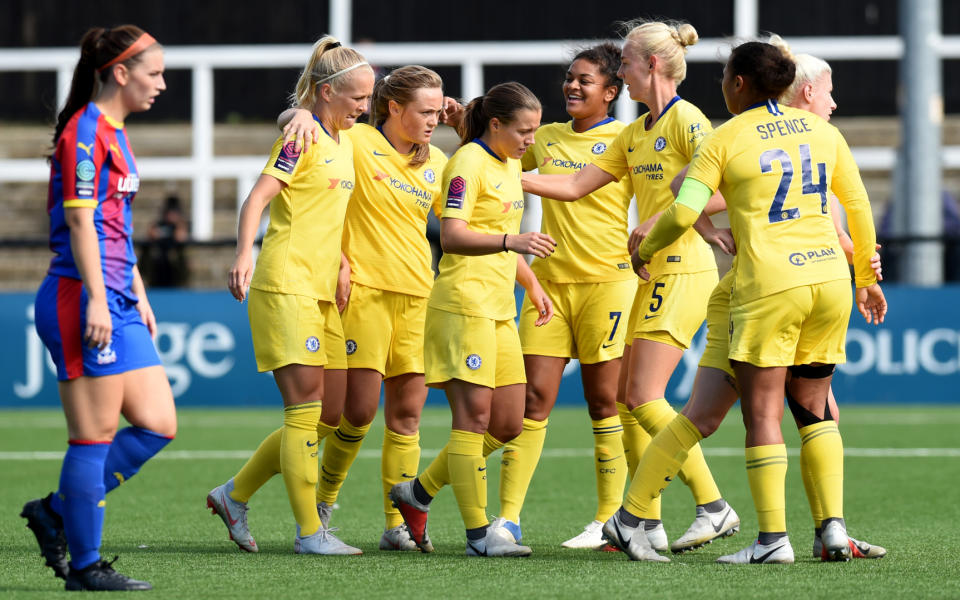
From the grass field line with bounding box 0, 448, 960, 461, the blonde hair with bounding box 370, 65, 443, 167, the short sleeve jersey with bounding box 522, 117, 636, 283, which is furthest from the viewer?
the grass field line with bounding box 0, 448, 960, 461

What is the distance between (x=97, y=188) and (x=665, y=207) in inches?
92.6

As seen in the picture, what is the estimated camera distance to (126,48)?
435cm

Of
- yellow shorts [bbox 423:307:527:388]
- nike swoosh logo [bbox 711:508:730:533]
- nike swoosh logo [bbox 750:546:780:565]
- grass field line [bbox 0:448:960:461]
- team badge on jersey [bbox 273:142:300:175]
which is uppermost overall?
team badge on jersey [bbox 273:142:300:175]

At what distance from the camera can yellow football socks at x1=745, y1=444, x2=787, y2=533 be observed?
15.8 ft

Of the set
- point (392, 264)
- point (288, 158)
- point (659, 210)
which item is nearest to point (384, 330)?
point (392, 264)

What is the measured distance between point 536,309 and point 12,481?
146 inches

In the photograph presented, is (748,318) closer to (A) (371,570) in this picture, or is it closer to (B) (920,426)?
(A) (371,570)

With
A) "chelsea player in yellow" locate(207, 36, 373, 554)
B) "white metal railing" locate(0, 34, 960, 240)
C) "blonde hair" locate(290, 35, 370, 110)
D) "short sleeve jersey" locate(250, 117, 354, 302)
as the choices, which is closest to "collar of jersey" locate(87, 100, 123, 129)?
"chelsea player in yellow" locate(207, 36, 373, 554)

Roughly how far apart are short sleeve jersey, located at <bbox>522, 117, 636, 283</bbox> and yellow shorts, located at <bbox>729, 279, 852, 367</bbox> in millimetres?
1107

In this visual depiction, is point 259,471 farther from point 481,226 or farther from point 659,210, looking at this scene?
point 659,210

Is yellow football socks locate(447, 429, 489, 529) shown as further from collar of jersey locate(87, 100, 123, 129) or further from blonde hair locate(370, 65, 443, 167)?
collar of jersey locate(87, 100, 123, 129)

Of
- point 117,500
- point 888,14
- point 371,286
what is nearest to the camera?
point 371,286

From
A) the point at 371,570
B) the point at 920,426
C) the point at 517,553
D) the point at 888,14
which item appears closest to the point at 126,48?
the point at 371,570

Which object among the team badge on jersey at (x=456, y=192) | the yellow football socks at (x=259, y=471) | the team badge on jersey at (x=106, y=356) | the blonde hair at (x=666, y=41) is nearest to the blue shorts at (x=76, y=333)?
the team badge on jersey at (x=106, y=356)
